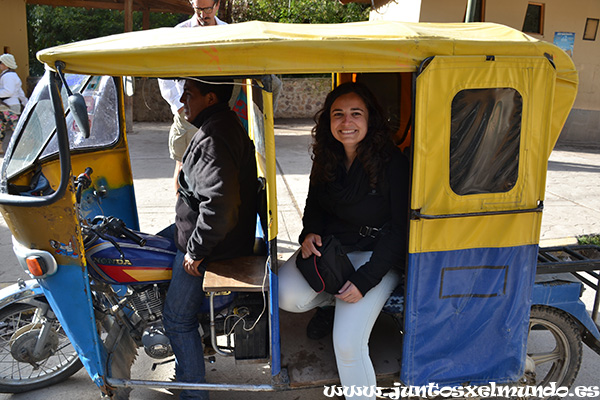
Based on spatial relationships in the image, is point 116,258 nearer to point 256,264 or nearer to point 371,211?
point 256,264

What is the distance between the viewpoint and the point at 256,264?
103 inches

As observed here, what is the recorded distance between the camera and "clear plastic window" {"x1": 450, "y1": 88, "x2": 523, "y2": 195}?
7.43ft

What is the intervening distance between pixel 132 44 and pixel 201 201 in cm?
81

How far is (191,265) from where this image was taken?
8.30 ft

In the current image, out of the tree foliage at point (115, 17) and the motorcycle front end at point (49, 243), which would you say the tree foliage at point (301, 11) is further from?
the motorcycle front end at point (49, 243)

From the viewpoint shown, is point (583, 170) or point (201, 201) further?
point (583, 170)

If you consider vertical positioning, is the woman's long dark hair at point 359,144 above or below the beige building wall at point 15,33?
below

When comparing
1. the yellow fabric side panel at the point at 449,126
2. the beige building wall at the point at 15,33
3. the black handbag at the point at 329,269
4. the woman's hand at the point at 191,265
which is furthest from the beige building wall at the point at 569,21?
the beige building wall at the point at 15,33

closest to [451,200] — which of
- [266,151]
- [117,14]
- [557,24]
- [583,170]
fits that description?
[266,151]

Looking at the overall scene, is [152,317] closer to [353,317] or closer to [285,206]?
[353,317]

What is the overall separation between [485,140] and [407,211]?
1.60 feet

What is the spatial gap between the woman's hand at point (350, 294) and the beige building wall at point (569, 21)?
903 cm

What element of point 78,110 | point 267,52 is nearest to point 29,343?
point 78,110

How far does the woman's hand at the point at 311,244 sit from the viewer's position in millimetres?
2649
